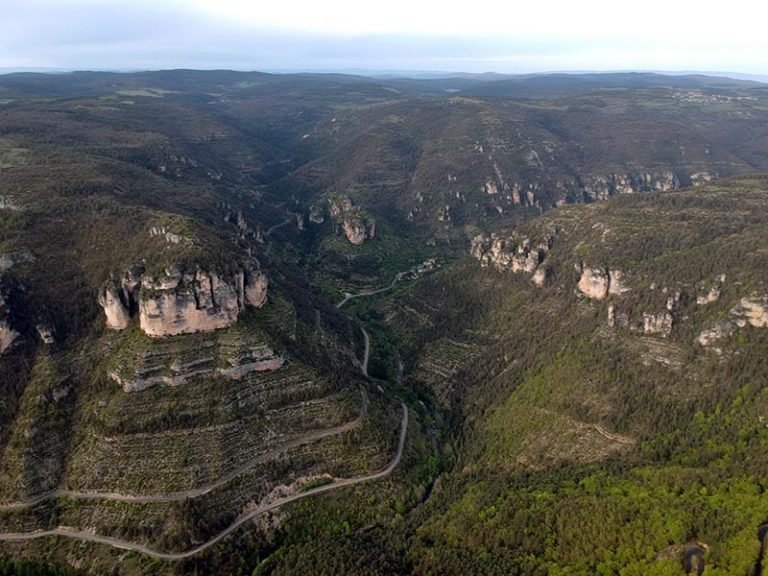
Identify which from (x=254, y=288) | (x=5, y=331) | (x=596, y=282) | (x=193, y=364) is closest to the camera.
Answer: (x=193, y=364)

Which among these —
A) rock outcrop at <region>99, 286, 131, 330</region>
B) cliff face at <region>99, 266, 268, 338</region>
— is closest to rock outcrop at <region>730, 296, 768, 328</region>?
cliff face at <region>99, 266, 268, 338</region>

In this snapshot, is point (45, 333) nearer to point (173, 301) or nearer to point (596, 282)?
point (173, 301)

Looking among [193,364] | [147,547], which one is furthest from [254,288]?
[147,547]

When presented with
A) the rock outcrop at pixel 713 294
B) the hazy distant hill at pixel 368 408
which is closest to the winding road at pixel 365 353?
the hazy distant hill at pixel 368 408

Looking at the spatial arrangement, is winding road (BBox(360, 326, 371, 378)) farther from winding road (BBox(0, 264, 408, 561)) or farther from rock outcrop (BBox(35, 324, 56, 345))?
rock outcrop (BBox(35, 324, 56, 345))

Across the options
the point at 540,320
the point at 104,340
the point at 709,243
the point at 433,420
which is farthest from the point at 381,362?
the point at 709,243

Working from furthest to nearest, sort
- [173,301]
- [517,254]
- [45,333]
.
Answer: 1. [517,254]
2. [45,333]
3. [173,301]

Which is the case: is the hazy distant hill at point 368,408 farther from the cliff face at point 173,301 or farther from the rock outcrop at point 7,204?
the rock outcrop at point 7,204

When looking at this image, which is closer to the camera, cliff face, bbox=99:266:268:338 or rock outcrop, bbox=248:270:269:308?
cliff face, bbox=99:266:268:338

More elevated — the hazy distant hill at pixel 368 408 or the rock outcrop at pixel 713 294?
the rock outcrop at pixel 713 294
